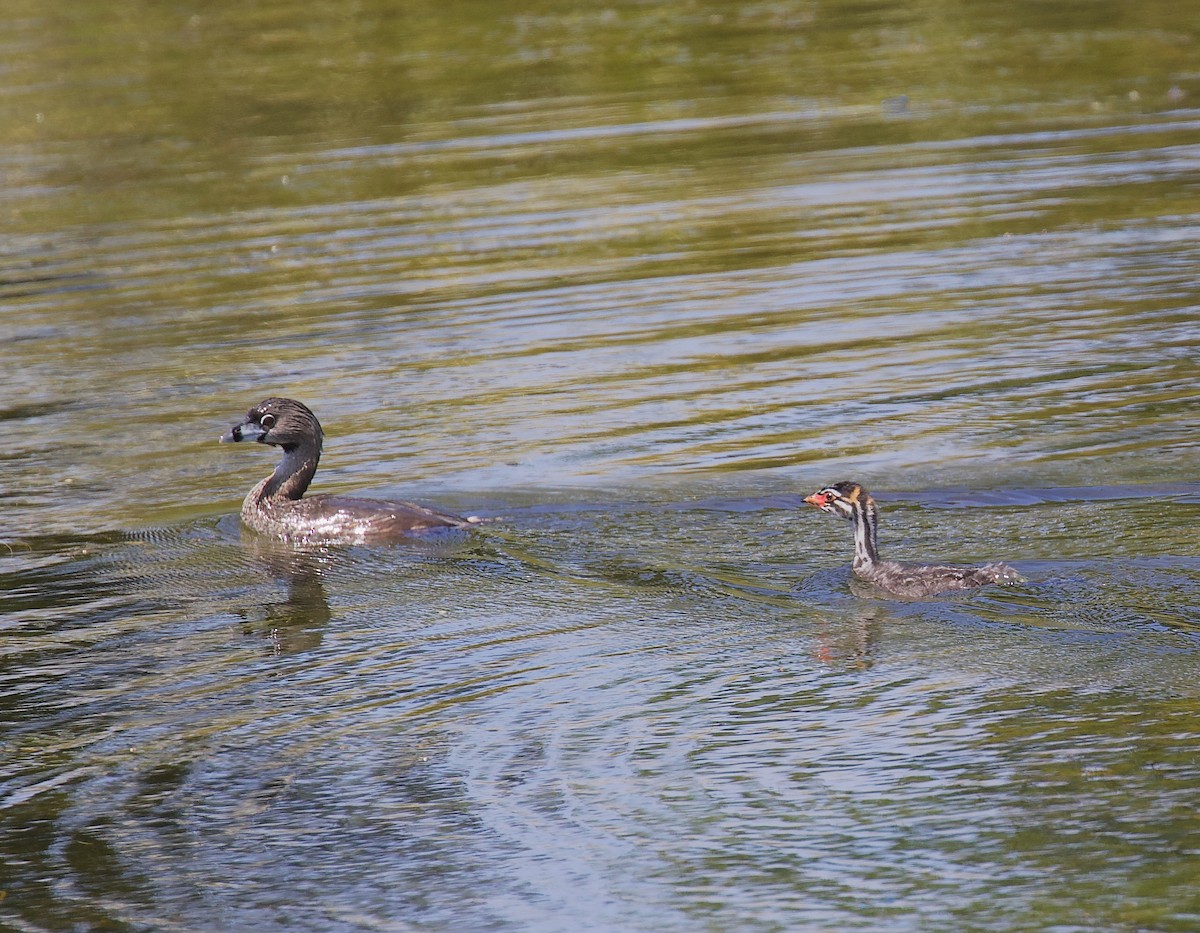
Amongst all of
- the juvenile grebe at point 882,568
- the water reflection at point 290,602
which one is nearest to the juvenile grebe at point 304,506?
the water reflection at point 290,602

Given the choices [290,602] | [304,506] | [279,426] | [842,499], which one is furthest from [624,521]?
[279,426]

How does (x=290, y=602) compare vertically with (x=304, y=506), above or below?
below

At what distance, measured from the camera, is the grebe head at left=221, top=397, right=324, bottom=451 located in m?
11.3

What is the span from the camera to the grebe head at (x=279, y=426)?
11.3m

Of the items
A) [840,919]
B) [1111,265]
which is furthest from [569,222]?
[840,919]

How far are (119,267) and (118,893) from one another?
1301 cm

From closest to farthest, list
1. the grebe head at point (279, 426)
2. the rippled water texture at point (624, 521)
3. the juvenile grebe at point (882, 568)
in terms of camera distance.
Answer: the rippled water texture at point (624, 521)
the juvenile grebe at point (882, 568)
the grebe head at point (279, 426)

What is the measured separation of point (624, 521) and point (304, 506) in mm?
1905

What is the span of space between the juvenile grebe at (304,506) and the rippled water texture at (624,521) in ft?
0.61

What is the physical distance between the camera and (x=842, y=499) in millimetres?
9227

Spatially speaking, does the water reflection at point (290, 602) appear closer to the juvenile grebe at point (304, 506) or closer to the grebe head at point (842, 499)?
the juvenile grebe at point (304, 506)

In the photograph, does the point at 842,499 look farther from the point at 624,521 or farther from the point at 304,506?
the point at 304,506

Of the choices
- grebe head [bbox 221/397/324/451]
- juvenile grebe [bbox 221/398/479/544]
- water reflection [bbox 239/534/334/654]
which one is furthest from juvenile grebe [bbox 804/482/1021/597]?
grebe head [bbox 221/397/324/451]

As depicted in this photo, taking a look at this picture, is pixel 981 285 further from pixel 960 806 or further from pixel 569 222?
pixel 960 806
